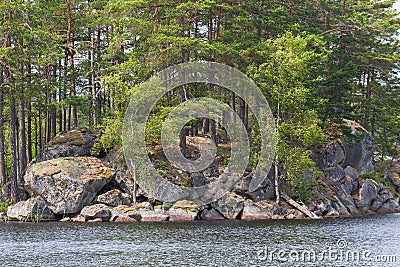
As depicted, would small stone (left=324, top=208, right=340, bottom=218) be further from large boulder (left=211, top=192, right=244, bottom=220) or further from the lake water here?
large boulder (left=211, top=192, right=244, bottom=220)

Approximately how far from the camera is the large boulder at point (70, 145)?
144ft

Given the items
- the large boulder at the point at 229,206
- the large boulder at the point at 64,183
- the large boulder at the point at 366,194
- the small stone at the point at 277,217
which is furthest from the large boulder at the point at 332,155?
the large boulder at the point at 64,183

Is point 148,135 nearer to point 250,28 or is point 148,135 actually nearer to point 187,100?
point 187,100

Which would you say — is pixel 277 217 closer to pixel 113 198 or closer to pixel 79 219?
pixel 113 198

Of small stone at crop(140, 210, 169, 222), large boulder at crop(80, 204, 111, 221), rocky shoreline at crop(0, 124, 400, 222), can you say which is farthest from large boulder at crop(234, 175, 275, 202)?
large boulder at crop(80, 204, 111, 221)

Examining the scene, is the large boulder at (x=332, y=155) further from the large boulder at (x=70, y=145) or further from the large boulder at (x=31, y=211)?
the large boulder at (x=31, y=211)

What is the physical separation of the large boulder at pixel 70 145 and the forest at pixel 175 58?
1.09m

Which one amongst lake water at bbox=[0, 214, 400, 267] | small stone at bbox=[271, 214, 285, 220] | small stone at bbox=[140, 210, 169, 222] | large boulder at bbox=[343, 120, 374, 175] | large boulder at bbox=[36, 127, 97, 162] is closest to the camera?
lake water at bbox=[0, 214, 400, 267]

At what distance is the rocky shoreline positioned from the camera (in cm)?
3888

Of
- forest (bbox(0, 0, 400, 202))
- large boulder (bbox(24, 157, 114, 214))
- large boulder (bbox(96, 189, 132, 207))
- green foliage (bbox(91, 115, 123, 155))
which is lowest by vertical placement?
large boulder (bbox(96, 189, 132, 207))

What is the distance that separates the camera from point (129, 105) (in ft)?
138

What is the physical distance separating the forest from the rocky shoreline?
1534mm

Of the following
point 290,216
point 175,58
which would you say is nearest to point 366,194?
point 290,216

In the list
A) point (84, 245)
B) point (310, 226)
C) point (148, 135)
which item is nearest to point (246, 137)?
point (148, 135)
